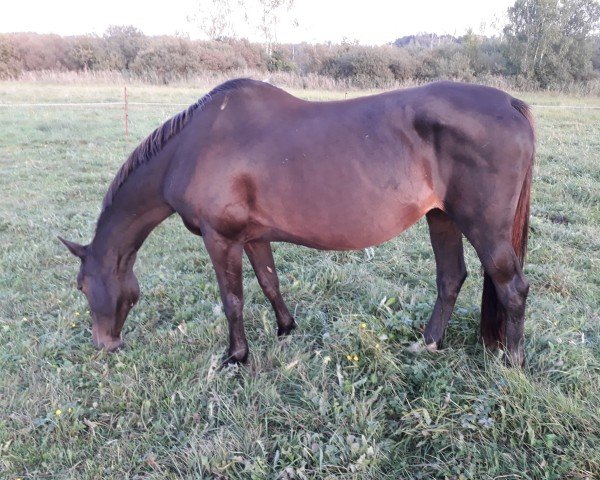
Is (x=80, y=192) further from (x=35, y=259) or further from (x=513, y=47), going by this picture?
(x=513, y=47)

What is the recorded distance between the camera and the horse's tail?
2576mm

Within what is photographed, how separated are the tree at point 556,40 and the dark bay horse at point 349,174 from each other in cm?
2478

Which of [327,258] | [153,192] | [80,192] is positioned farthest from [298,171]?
[80,192]

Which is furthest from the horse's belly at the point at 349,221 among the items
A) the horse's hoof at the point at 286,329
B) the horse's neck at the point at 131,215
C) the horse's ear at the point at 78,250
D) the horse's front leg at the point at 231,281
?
the horse's ear at the point at 78,250

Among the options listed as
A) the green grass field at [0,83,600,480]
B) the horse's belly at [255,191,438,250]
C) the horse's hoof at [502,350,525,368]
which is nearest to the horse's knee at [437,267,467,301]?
the green grass field at [0,83,600,480]

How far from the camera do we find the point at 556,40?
925 inches

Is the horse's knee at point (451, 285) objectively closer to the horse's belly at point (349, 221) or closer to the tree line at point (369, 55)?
the horse's belly at point (349, 221)

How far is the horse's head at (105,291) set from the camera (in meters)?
3.08

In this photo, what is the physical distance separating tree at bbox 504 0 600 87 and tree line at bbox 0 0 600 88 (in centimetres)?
5

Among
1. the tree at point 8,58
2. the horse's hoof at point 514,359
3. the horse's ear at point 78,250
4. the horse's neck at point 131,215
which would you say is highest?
the tree at point 8,58

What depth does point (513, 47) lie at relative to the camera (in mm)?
24547

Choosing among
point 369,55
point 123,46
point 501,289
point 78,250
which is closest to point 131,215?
point 78,250

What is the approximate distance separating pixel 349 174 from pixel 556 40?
1038 inches

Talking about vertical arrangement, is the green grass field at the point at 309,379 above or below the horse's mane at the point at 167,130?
below
